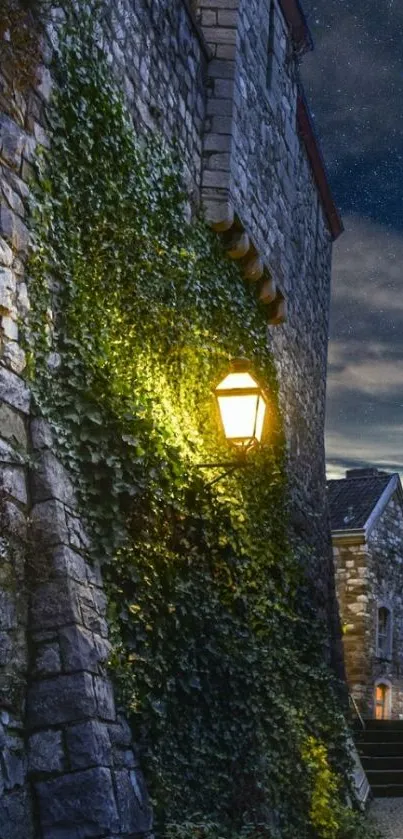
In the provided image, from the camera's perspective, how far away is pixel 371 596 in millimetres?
18672

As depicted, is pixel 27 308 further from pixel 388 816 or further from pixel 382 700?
pixel 382 700

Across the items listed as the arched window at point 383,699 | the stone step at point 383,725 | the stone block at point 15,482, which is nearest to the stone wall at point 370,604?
the arched window at point 383,699

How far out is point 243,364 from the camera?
689cm

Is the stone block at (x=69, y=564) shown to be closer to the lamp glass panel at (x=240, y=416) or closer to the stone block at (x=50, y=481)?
the stone block at (x=50, y=481)

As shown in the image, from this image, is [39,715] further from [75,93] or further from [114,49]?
[114,49]

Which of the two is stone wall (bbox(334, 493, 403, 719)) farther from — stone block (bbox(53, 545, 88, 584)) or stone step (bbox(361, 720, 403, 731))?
stone block (bbox(53, 545, 88, 584))

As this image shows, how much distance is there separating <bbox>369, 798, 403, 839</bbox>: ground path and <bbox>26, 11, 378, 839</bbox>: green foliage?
675mm

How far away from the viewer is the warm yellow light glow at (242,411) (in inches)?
263

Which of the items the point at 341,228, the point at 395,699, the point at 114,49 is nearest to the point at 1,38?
the point at 114,49

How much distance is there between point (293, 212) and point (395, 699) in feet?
36.7

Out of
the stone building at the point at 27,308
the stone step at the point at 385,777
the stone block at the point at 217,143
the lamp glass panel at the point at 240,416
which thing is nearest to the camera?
the stone building at the point at 27,308

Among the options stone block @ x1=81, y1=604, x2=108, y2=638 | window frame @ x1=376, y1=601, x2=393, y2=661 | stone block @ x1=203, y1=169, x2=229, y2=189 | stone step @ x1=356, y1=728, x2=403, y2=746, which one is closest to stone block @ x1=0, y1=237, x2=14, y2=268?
stone block @ x1=81, y1=604, x2=108, y2=638

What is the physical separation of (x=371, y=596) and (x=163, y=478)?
13118 mm

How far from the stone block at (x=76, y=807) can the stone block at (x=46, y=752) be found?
2.3 inches
